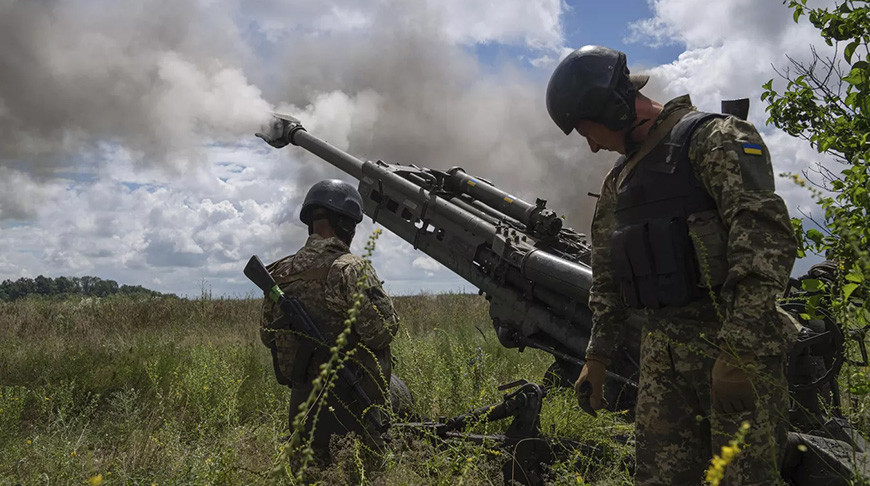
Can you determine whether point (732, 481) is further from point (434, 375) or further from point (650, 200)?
point (434, 375)

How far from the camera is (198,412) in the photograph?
18.6 ft

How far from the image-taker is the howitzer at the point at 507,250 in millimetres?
5219

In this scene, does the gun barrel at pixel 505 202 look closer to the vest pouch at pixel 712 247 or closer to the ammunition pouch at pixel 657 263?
the ammunition pouch at pixel 657 263

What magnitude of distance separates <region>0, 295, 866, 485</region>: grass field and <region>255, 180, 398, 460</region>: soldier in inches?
11.9

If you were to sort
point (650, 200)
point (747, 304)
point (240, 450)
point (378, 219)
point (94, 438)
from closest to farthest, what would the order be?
point (747, 304) < point (650, 200) < point (240, 450) < point (94, 438) < point (378, 219)

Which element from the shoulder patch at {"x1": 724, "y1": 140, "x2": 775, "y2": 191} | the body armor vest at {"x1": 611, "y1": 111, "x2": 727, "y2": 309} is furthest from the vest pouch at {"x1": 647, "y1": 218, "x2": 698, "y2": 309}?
the shoulder patch at {"x1": 724, "y1": 140, "x2": 775, "y2": 191}

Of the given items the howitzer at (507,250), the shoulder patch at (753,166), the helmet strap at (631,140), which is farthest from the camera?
the howitzer at (507,250)

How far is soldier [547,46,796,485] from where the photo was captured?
2168mm

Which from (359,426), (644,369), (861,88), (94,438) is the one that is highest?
(861,88)

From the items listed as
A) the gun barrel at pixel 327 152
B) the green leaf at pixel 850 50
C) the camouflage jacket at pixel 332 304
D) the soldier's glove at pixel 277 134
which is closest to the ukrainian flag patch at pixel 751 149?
the green leaf at pixel 850 50

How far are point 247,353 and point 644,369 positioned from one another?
19.1ft

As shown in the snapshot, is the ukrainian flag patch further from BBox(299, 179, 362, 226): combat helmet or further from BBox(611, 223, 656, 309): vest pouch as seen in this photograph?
BBox(299, 179, 362, 226): combat helmet

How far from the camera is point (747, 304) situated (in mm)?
2160

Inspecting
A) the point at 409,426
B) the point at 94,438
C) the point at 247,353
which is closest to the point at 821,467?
the point at 409,426
